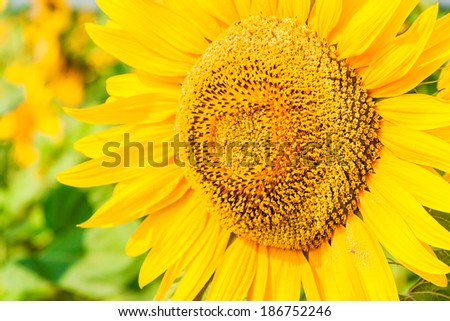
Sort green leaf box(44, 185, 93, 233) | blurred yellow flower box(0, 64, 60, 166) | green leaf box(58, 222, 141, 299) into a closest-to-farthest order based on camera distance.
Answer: green leaf box(58, 222, 141, 299) → green leaf box(44, 185, 93, 233) → blurred yellow flower box(0, 64, 60, 166)

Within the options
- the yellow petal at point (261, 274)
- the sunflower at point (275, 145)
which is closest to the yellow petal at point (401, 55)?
the sunflower at point (275, 145)

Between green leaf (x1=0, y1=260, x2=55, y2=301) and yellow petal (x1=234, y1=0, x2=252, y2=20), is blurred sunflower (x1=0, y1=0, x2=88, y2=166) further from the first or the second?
yellow petal (x1=234, y1=0, x2=252, y2=20)

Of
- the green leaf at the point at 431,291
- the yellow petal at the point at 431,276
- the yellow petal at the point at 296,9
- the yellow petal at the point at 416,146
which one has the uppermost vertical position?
the yellow petal at the point at 296,9

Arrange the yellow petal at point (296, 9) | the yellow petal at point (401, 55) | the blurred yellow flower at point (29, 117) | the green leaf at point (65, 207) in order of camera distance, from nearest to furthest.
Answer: the yellow petal at point (401, 55)
the yellow petal at point (296, 9)
the green leaf at point (65, 207)
the blurred yellow flower at point (29, 117)

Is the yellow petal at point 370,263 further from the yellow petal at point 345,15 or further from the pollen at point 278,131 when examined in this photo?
the yellow petal at point 345,15

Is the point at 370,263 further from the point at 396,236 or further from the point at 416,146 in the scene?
the point at 416,146

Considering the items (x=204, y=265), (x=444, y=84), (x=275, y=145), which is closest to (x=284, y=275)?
(x=204, y=265)

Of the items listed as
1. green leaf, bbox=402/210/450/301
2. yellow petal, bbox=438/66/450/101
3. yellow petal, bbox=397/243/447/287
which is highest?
yellow petal, bbox=438/66/450/101

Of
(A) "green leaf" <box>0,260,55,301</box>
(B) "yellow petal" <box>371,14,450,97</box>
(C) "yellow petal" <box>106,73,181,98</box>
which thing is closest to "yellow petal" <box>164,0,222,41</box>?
(C) "yellow petal" <box>106,73,181,98</box>
